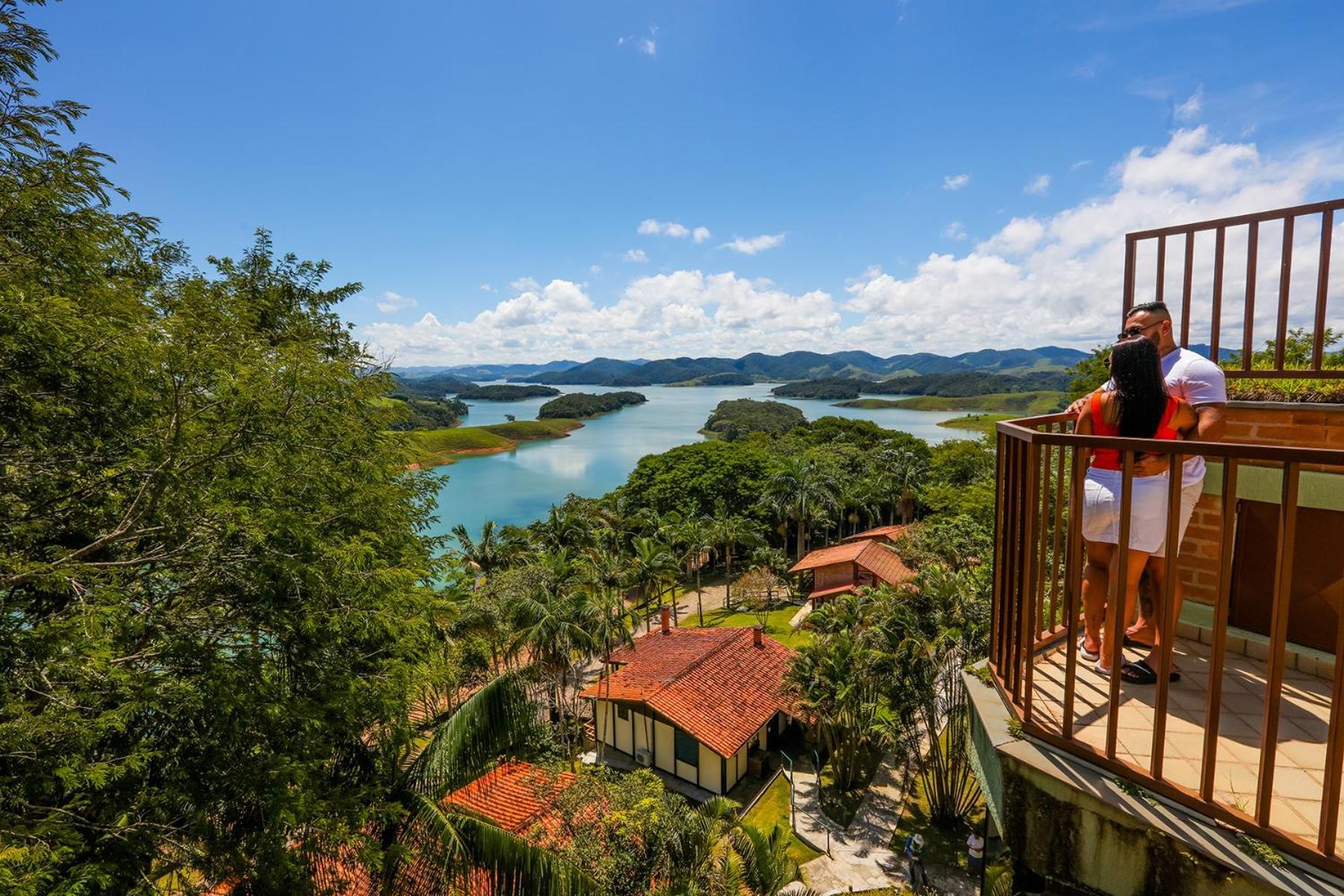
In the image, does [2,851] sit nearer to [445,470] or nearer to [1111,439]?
[1111,439]

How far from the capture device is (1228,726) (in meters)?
3.00

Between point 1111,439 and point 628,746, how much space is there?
53.7 feet

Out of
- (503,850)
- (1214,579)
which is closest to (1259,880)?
(1214,579)

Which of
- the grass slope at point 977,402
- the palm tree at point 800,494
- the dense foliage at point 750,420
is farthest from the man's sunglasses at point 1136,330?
the grass slope at point 977,402

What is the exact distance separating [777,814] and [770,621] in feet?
44.0

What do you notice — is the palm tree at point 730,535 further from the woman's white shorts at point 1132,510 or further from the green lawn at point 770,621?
the woman's white shorts at point 1132,510

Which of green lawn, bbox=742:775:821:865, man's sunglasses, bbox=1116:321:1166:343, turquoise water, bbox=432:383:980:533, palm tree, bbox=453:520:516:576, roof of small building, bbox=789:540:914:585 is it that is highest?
man's sunglasses, bbox=1116:321:1166:343

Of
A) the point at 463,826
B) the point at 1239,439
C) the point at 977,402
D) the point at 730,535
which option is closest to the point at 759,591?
the point at 730,535

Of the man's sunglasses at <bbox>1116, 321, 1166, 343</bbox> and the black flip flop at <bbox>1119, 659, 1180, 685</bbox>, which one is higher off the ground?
the man's sunglasses at <bbox>1116, 321, 1166, 343</bbox>

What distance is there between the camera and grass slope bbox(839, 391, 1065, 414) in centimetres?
13162

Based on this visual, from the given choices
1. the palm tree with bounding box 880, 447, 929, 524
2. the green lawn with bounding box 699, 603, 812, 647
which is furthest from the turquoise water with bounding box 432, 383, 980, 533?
the palm tree with bounding box 880, 447, 929, 524

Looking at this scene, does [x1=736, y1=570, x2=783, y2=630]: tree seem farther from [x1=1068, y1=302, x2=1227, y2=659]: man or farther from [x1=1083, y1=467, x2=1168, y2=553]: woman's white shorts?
[x1=1083, y1=467, x2=1168, y2=553]: woman's white shorts

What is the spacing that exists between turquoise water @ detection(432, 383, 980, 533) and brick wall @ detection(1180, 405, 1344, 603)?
1934 centimetres

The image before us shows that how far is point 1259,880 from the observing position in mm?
2111
